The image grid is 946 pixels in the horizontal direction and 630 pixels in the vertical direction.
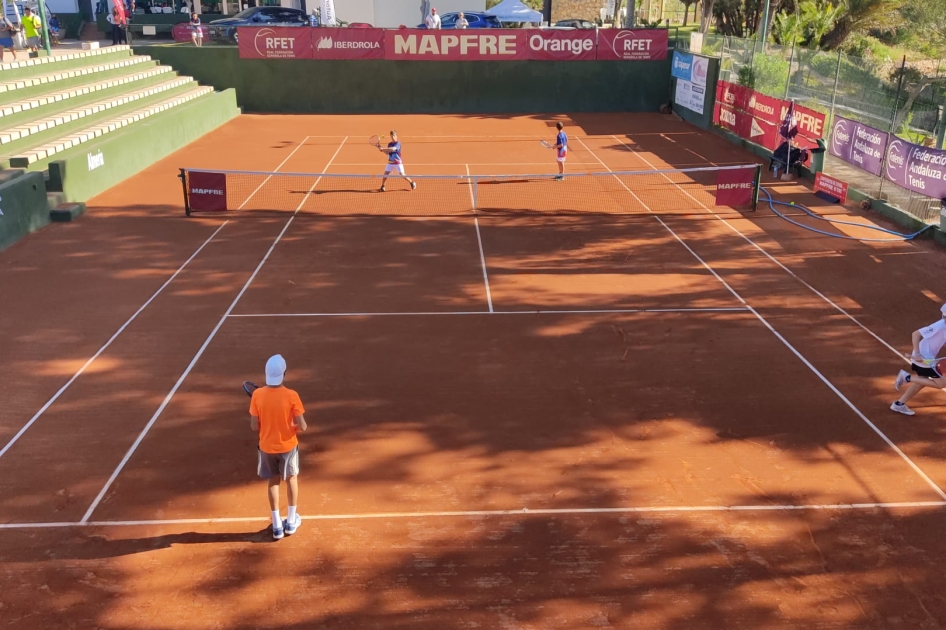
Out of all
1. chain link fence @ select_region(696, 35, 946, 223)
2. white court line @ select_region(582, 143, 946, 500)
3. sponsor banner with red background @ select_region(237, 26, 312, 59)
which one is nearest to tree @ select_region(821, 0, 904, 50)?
chain link fence @ select_region(696, 35, 946, 223)

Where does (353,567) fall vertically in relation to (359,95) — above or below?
below

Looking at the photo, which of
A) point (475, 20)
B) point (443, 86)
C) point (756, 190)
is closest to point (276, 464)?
point (756, 190)

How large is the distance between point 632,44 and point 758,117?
11.7m

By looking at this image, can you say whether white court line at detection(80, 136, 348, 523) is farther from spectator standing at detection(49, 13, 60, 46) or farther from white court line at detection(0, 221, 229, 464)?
spectator standing at detection(49, 13, 60, 46)

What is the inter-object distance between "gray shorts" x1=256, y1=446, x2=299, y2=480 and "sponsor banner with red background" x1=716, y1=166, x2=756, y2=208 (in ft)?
48.2

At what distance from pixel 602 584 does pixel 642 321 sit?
618cm

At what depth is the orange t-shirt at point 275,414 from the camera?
700cm

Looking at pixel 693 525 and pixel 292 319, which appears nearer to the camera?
pixel 693 525

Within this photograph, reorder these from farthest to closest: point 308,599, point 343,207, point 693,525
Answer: point 343,207 < point 693,525 < point 308,599

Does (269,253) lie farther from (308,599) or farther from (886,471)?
(886,471)

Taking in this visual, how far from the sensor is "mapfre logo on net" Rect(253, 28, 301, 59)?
35.1 m

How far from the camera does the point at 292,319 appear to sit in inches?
485

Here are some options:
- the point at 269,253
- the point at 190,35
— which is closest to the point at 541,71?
the point at 190,35

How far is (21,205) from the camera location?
53.6 feet
